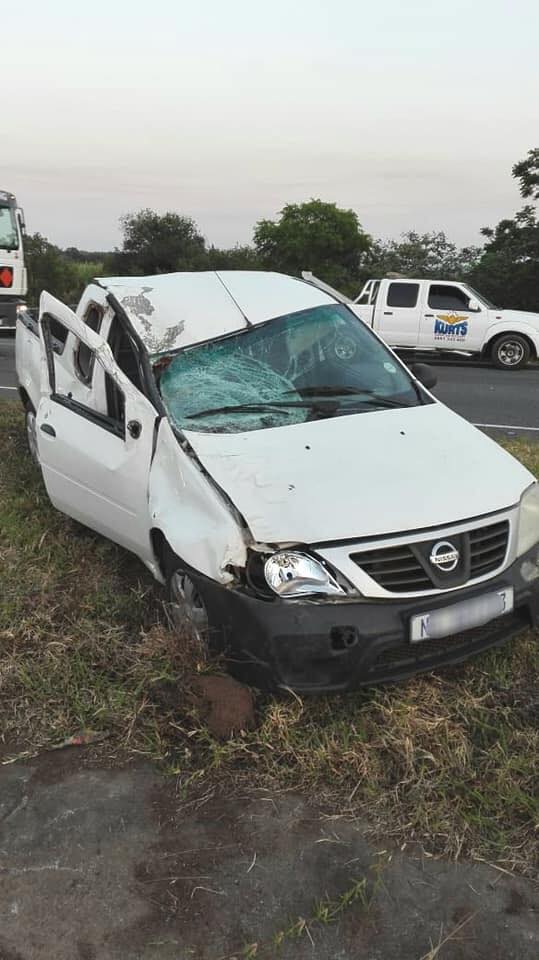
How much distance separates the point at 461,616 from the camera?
2.95 metres

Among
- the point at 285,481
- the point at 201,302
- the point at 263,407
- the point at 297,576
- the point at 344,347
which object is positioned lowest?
the point at 297,576

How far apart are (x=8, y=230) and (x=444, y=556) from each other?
14304mm

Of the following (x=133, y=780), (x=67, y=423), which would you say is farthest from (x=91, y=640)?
(x=67, y=423)

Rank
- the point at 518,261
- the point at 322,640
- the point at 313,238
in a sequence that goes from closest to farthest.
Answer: the point at 322,640
the point at 518,261
the point at 313,238

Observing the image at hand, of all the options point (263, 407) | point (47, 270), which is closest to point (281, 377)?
point (263, 407)

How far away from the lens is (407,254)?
3938 centimetres

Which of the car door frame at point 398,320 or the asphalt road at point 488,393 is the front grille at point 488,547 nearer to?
the asphalt road at point 488,393

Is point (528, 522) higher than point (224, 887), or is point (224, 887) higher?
point (528, 522)

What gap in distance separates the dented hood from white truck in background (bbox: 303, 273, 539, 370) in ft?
39.7

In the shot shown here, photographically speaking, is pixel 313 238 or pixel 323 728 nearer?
pixel 323 728

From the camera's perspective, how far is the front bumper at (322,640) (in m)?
2.79

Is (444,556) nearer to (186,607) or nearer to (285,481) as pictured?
(285,481)

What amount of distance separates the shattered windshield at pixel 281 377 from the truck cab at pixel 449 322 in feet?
36.1

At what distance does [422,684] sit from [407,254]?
38623mm
